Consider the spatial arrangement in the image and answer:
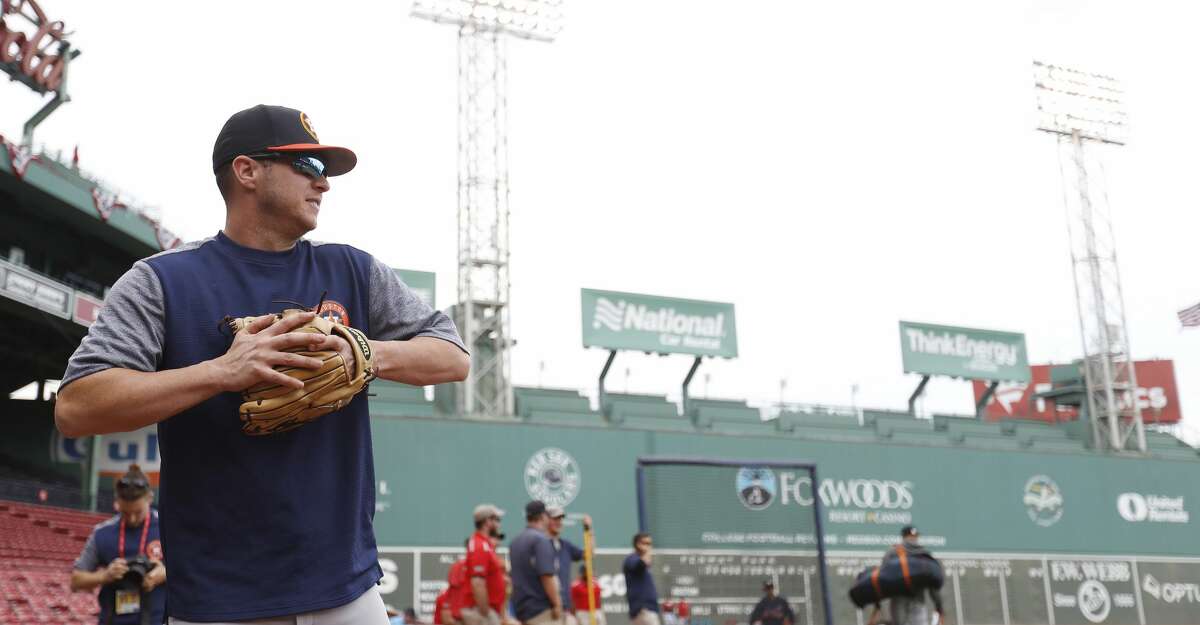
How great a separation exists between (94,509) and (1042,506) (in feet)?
82.6

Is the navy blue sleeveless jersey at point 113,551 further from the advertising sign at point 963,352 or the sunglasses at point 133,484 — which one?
the advertising sign at point 963,352

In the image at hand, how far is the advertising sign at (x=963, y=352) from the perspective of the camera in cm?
3678

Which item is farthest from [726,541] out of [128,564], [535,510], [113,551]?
[128,564]

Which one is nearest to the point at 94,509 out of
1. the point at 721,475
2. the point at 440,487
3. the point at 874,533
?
the point at 440,487

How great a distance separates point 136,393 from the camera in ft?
6.39

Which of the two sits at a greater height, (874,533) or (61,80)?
(61,80)

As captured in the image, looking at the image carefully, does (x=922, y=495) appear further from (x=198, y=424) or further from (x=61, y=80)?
(x=198, y=424)

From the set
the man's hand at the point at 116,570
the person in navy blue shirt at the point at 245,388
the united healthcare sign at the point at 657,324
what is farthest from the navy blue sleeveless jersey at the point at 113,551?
the united healthcare sign at the point at 657,324

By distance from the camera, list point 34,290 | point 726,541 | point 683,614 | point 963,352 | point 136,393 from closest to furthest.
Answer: point 136,393, point 726,541, point 683,614, point 34,290, point 963,352

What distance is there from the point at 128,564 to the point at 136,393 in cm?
409

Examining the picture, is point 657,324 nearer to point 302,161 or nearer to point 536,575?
point 536,575

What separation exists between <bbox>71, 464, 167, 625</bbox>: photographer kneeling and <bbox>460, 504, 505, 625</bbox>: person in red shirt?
3761 millimetres

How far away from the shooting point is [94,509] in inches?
1004

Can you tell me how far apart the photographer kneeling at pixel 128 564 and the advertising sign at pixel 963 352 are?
32.9 m
